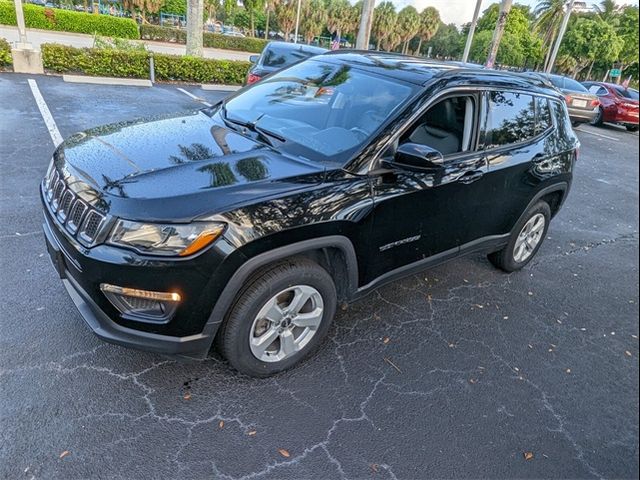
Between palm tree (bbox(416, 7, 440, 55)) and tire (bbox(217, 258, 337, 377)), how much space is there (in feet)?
197

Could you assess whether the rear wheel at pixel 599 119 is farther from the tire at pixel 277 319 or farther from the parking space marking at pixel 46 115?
the tire at pixel 277 319

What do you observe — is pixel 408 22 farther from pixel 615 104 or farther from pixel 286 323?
pixel 286 323

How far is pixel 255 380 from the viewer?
2.71m

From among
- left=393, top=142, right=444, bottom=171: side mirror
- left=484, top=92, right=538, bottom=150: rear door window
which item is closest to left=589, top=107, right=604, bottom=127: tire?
left=484, top=92, right=538, bottom=150: rear door window

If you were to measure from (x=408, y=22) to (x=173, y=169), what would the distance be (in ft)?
191

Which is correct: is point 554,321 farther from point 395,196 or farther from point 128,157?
point 128,157

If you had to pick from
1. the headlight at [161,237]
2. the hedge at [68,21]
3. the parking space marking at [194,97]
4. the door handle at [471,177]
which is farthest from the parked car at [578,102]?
the hedge at [68,21]

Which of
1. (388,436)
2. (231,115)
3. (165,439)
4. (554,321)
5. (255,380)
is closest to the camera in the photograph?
(165,439)

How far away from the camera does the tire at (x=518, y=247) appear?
4.15 metres

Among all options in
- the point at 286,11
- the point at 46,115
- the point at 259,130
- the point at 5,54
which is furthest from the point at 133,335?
the point at 286,11

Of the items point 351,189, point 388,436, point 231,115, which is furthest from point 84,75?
point 388,436

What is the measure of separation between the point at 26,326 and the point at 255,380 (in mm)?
1545

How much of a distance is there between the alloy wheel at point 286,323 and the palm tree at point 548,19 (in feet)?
141

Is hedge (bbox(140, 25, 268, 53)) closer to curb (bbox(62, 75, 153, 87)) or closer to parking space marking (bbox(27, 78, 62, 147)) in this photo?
curb (bbox(62, 75, 153, 87))
